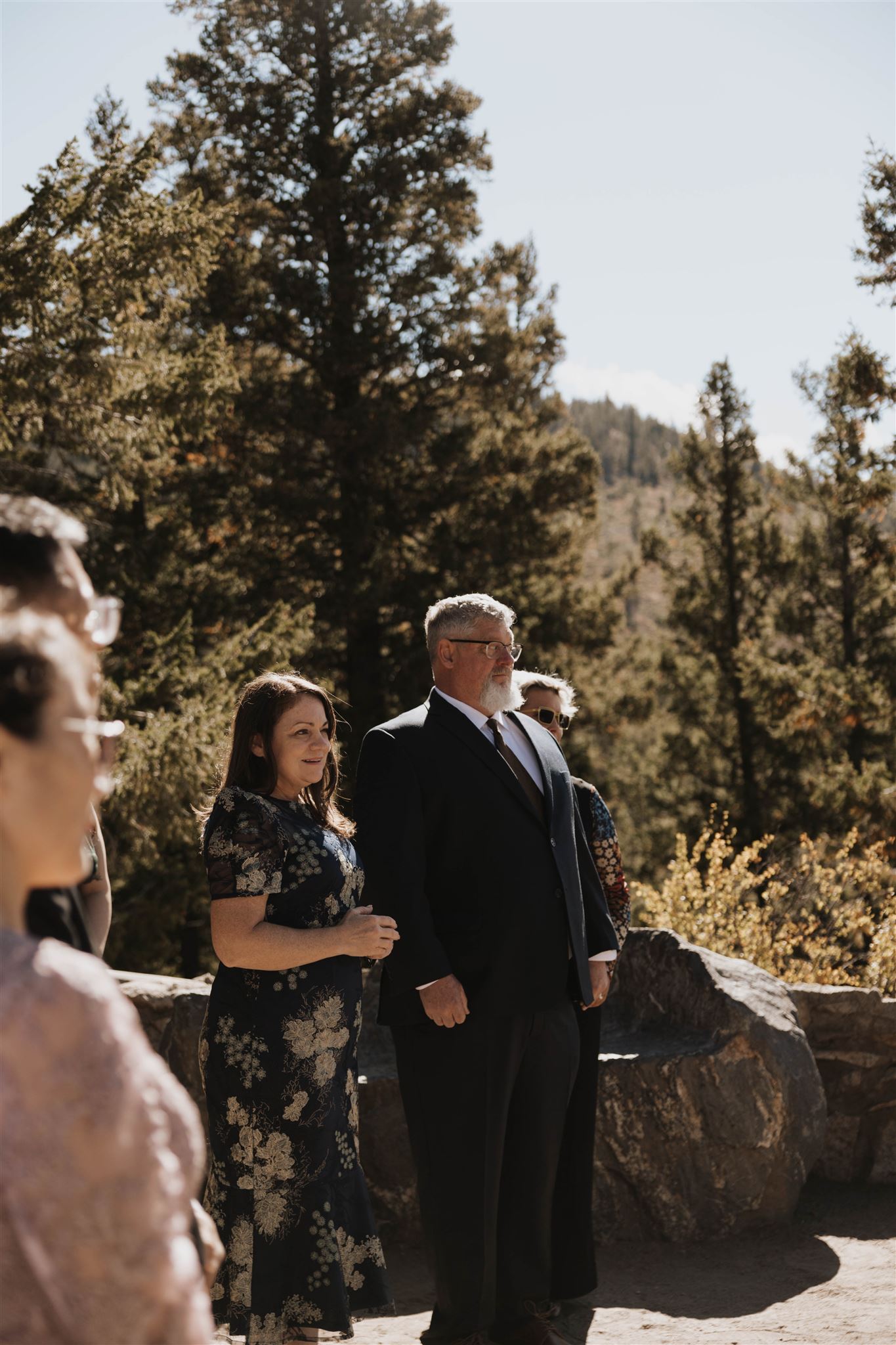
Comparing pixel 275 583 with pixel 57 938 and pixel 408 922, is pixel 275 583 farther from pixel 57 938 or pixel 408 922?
pixel 57 938

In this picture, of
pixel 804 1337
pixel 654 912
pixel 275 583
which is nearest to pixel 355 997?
pixel 804 1337

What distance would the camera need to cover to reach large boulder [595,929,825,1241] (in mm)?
4957

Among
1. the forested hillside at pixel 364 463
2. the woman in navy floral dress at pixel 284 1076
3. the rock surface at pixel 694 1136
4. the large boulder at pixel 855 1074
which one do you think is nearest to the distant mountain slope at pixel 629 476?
the forested hillside at pixel 364 463

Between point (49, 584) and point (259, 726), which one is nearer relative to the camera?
point (49, 584)

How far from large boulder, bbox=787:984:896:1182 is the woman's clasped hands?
309 cm

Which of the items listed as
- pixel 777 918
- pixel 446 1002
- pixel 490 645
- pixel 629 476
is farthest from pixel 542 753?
pixel 629 476

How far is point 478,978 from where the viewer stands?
12.0 feet

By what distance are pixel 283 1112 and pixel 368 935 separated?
1.66 feet

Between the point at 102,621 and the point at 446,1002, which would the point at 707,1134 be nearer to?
the point at 446,1002

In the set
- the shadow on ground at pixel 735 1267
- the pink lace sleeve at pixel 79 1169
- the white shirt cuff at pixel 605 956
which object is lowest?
the shadow on ground at pixel 735 1267

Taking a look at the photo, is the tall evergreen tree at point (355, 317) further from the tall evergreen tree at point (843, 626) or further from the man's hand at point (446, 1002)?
the man's hand at point (446, 1002)

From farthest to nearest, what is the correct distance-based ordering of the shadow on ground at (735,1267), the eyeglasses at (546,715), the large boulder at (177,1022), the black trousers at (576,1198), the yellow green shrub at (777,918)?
the yellow green shrub at (777,918) → the large boulder at (177,1022) → the eyeglasses at (546,715) → the shadow on ground at (735,1267) → the black trousers at (576,1198)

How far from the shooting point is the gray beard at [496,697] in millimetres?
3898

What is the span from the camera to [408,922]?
142 inches
